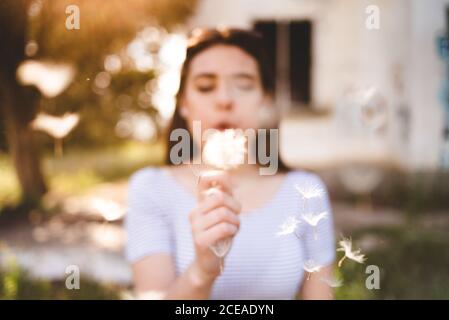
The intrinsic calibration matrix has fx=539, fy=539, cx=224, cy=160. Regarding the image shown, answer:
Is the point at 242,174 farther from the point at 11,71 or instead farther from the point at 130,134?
the point at 130,134

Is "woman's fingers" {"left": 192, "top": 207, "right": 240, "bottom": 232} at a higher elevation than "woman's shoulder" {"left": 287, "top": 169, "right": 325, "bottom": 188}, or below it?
below

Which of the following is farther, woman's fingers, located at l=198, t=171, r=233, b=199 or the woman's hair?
the woman's hair

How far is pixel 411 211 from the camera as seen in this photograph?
2.98 metres

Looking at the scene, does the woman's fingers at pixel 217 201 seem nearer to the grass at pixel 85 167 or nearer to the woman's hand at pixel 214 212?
the woman's hand at pixel 214 212

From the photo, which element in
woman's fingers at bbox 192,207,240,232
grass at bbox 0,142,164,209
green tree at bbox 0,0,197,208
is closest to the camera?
woman's fingers at bbox 192,207,240,232

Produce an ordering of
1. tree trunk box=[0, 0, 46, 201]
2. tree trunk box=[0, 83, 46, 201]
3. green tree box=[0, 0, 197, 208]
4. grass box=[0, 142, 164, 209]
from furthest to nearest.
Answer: grass box=[0, 142, 164, 209]
tree trunk box=[0, 83, 46, 201]
tree trunk box=[0, 0, 46, 201]
green tree box=[0, 0, 197, 208]

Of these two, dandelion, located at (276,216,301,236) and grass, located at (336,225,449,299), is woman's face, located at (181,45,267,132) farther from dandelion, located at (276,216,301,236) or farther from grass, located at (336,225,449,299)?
grass, located at (336,225,449,299)

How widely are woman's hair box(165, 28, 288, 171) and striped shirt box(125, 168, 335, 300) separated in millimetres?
88

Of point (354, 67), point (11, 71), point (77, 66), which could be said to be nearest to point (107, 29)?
point (77, 66)

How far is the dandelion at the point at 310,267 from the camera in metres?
0.94

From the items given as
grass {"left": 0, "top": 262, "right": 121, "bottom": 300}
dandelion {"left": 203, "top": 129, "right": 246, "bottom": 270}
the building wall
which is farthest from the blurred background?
dandelion {"left": 203, "top": 129, "right": 246, "bottom": 270}

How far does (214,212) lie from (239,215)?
23 cm

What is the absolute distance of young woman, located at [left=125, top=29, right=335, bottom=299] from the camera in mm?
910

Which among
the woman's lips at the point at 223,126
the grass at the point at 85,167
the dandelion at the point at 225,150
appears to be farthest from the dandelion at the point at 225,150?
the grass at the point at 85,167
